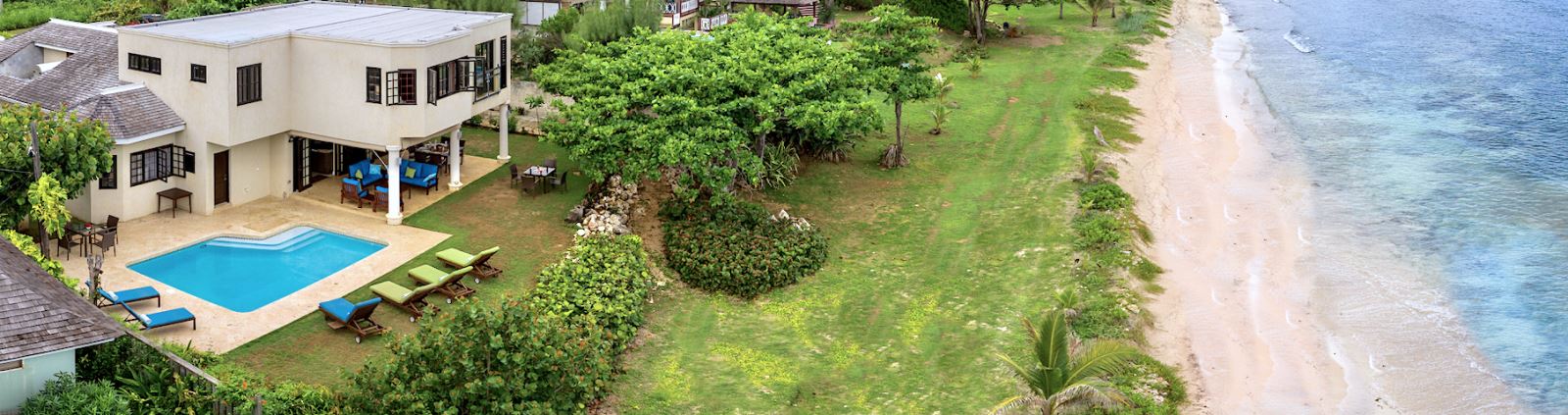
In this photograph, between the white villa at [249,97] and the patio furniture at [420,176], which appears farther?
the patio furniture at [420,176]

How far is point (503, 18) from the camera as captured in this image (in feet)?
133

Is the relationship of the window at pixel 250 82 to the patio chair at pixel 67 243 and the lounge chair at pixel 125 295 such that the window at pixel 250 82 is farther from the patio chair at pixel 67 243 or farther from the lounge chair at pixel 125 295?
the lounge chair at pixel 125 295

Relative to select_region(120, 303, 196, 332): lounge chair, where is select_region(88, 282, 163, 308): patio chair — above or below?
above

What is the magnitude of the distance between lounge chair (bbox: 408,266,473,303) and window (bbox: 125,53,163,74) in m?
9.67

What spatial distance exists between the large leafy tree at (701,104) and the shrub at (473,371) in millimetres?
10817

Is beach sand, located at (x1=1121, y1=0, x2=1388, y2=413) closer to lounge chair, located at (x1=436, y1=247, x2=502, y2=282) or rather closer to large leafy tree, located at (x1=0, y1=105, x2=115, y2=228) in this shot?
lounge chair, located at (x1=436, y1=247, x2=502, y2=282)

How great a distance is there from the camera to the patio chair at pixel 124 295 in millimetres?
28703

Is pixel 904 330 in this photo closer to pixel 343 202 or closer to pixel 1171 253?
pixel 1171 253

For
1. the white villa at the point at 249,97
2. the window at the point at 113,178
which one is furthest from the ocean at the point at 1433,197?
the window at the point at 113,178

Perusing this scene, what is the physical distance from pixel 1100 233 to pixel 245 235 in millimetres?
21889

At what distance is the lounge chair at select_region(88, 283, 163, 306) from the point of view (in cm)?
2873

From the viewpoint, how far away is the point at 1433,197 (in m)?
48.2

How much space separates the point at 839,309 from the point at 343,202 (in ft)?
46.6

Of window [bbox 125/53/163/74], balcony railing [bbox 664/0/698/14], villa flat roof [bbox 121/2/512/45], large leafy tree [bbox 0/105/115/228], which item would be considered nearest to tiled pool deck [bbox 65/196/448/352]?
large leafy tree [bbox 0/105/115/228]
